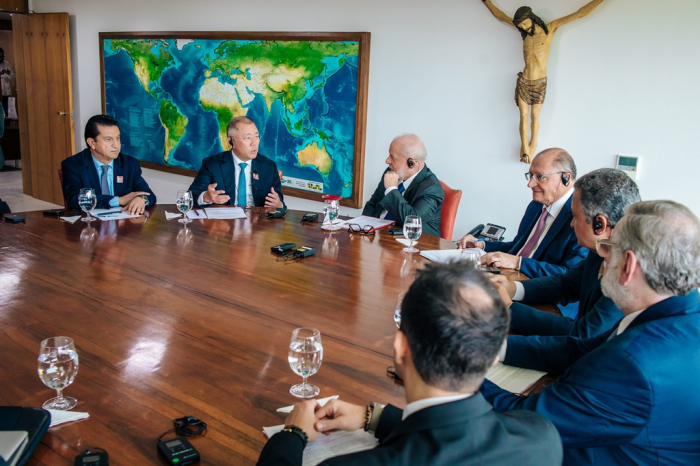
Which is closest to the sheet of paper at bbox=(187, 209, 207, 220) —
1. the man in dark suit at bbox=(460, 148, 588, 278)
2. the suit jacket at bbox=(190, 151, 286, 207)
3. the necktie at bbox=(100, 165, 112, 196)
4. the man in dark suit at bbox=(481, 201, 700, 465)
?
the suit jacket at bbox=(190, 151, 286, 207)

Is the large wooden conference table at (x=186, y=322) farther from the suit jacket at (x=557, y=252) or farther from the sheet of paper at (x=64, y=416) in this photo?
the suit jacket at (x=557, y=252)

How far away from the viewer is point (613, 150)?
387 cm

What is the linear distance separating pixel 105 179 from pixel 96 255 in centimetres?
151

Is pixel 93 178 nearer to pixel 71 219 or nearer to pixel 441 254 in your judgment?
pixel 71 219

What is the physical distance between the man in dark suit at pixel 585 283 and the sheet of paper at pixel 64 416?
53.6 inches

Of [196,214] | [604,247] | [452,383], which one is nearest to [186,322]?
[452,383]

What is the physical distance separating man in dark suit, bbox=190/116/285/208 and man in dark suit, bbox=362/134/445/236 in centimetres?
77

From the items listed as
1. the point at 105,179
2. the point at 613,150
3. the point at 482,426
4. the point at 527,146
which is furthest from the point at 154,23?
the point at 482,426

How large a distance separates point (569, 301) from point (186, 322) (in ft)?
4.91

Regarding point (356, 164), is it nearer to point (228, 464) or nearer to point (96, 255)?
point (96, 255)

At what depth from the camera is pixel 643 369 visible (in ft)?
4.14

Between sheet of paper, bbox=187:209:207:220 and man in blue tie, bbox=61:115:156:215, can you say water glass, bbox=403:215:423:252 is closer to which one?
sheet of paper, bbox=187:209:207:220

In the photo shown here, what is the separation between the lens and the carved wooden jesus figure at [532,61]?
3.85 meters

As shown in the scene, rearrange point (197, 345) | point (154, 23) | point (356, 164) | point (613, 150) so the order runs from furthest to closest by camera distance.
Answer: point (154, 23) < point (356, 164) < point (613, 150) < point (197, 345)
